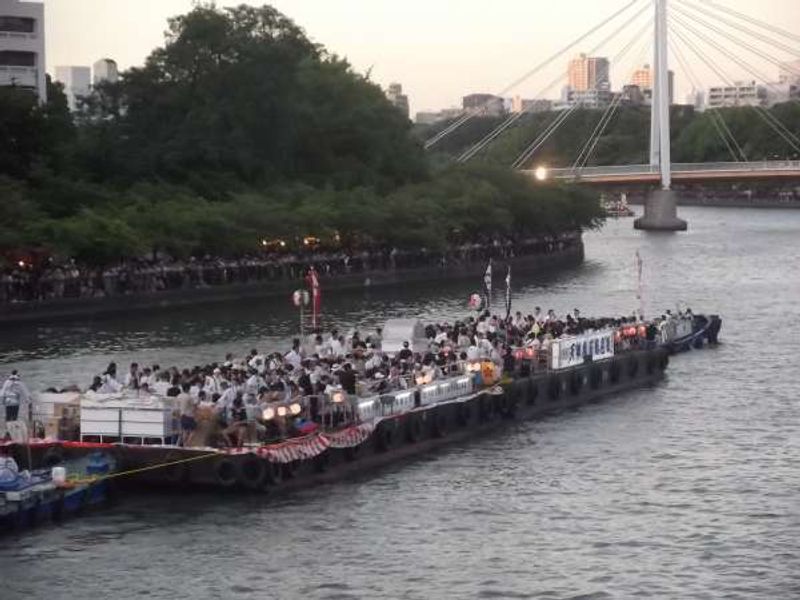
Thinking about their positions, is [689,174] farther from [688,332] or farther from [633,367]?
[633,367]

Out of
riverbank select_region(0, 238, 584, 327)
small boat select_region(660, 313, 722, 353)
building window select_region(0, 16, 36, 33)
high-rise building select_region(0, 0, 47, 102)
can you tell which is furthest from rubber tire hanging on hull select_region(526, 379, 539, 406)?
building window select_region(0, 16, 36, 33)

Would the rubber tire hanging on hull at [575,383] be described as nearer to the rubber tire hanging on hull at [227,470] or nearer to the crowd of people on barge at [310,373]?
the crowd of people on barge at [310,373]

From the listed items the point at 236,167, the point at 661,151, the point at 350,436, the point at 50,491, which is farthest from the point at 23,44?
the point at 50,491

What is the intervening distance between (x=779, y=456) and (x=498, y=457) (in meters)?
6.30

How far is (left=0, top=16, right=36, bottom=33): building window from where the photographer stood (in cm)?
10519

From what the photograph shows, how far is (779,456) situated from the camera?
37.0 meters

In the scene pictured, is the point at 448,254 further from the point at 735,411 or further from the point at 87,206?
the point at 735,411

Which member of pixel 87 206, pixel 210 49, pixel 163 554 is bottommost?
pixel 163 554

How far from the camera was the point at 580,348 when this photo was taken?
44156 millimetres

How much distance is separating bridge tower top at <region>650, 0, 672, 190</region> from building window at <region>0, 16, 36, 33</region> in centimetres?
5055

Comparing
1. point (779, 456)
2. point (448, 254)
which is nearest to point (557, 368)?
point (779, 456)

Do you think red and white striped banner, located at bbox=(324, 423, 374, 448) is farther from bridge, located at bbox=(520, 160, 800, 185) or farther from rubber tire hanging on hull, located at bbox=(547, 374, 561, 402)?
bridge, located at bbox=(520, 160, 800, 185)

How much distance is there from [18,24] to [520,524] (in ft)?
270

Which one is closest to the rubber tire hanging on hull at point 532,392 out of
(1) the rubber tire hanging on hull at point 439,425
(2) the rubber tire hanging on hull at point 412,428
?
(1) the rubber tire hanging on hull at point 439,425
